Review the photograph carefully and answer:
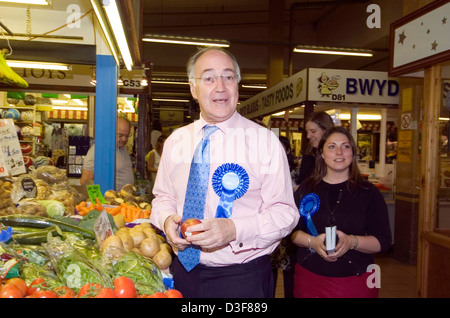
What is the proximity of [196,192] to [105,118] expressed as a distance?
9.08 ft

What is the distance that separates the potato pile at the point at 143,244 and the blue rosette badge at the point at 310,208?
872mm

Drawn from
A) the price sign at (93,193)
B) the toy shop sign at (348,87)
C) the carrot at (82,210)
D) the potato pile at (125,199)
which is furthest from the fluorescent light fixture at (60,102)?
the carrot at (82,210)

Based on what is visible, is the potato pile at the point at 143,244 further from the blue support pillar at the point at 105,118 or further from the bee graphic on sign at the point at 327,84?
the bee graphic on sign at the point at 327,84

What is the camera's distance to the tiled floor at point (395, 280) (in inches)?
191

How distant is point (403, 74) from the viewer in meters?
4.79

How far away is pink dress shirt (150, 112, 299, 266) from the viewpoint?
68.8 inches

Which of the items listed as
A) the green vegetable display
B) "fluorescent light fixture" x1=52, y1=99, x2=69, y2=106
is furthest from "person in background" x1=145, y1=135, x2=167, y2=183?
the green vegetable display

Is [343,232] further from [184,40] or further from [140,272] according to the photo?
[184,40]

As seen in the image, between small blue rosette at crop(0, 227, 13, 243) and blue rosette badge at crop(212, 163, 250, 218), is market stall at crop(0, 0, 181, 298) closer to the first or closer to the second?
small blue rosette at crop(0, 227, 13, 243)

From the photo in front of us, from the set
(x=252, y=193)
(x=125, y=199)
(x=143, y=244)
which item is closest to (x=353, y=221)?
(x=252, y=193)

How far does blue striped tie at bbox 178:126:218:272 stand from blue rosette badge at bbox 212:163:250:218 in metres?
0.08

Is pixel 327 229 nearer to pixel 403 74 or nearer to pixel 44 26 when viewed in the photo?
pixel 403 74

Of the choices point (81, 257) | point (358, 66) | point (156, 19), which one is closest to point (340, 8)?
point (358, 66)
